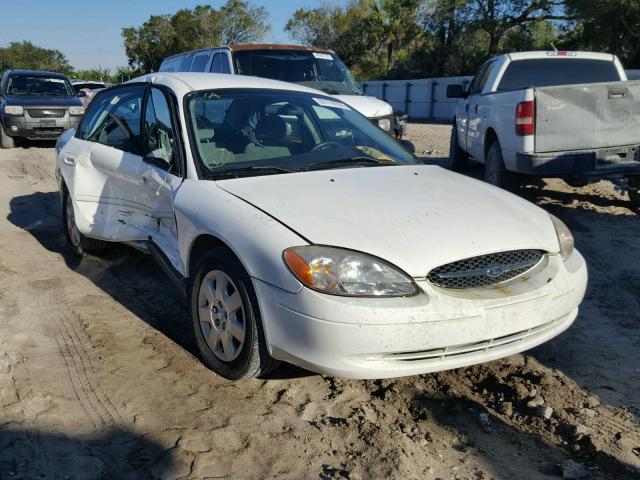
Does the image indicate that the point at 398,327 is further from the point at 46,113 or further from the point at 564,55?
the point at 46,113

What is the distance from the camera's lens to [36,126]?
13945 mm

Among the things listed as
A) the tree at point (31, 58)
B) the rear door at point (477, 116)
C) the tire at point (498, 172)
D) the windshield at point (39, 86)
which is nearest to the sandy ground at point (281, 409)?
the tire at point (498, 172)

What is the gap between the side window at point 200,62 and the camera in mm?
9836

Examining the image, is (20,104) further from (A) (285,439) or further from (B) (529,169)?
(A) (285,439)

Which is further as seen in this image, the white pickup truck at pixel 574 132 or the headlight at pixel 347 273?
the white pickup truck at pixel 574 132

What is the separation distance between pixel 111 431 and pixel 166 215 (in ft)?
4.82

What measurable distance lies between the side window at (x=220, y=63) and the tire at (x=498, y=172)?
393cm

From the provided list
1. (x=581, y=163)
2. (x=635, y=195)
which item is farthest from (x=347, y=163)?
(x=635, y=195)

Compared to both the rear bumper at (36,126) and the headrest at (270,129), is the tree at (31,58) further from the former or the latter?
the headrest at (270,129)

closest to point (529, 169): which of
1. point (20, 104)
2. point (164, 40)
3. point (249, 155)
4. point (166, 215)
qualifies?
point (249, 155)

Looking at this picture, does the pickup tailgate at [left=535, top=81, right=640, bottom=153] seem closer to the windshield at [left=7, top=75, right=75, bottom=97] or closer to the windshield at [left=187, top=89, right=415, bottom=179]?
the windshield at [left=187, top=89, right=415, bottom=179]

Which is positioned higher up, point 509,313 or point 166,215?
point 166,215

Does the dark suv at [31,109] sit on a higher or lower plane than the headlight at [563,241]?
higher

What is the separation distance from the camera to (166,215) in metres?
3.95
